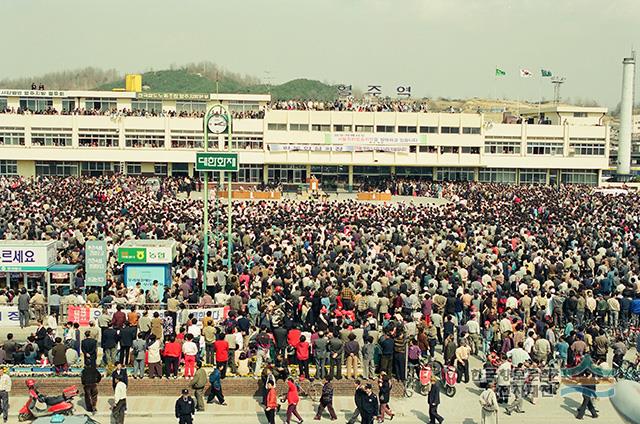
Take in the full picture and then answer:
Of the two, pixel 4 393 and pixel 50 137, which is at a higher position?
pixel 50 137

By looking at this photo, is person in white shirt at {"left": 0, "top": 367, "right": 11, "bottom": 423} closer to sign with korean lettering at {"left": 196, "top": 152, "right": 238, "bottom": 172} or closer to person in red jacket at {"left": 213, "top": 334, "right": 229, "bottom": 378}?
person in red jacket at {"left": 213, "top": 334, "right": 229, "bottom": 378}

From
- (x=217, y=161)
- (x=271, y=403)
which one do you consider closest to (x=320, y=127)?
(x=217, y=161)

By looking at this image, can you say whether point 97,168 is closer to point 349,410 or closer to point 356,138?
point 356,138

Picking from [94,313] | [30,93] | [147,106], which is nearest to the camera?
[94,313]

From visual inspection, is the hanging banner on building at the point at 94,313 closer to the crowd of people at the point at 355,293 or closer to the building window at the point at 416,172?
the crowd of people at the point at 355,293

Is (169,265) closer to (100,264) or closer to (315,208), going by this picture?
(100,264)

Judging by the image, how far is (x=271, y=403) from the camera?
1298 centimetres

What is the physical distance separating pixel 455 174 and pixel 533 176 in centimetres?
720

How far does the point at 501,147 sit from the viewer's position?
6681 centimetres

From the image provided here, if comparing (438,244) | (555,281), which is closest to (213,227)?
(438,244)

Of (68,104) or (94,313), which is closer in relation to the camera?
(94,313)

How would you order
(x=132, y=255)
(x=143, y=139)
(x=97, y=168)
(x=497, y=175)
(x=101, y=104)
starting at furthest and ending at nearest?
(x=497, y=175), (x=101, y=104), (x=97, y=168), (x=143, y=139), (x=132, y=255)

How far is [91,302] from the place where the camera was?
1836 cm

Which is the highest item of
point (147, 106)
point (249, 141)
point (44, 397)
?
point (147, 106)
